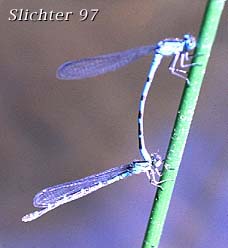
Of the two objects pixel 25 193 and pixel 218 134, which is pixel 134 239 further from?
pixel 218 134

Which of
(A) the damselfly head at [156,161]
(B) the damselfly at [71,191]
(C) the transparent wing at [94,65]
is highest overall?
(C) the transparent wing at [94,65]

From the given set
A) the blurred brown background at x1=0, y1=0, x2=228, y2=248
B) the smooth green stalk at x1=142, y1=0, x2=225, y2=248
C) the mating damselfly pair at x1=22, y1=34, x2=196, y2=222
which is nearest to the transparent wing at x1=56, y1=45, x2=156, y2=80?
the mating damselfly pair at x1=22, y1=34, x2=196, y2=222

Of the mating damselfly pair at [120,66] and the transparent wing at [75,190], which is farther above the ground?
the mating damselfly pair at [120,66]

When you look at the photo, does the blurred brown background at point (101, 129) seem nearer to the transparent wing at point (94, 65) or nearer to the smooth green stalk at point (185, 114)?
the transparent wing at point (94, 65)

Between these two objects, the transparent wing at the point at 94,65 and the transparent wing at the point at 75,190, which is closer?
the transparent wing at the point at 94,65

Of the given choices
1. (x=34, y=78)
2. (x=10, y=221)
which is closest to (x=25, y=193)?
(x=10, y=221)

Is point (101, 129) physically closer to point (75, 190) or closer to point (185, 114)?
point (75, 190)

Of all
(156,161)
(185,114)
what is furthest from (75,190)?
(185,114)

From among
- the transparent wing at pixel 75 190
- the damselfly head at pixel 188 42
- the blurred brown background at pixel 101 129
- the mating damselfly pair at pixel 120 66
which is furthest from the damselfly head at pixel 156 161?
the blurred brown background at pixel 101 129
